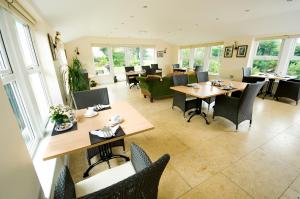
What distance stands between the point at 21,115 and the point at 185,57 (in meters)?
8.74

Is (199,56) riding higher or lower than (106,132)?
higher

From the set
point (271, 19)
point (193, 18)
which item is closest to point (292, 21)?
point (271, 19)

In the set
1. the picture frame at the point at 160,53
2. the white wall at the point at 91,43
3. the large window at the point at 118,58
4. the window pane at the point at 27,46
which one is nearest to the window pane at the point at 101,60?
the large window at the point at 118,58

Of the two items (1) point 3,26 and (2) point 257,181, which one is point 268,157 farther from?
(1) point 3,26

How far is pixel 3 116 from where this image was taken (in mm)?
751

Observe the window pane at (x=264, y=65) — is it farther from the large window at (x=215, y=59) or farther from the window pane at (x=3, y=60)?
the window pane at (x=3, y=60)

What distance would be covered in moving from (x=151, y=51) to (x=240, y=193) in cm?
857

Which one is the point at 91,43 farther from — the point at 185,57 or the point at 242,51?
the point at 242,51

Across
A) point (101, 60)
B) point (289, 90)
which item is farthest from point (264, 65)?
point (101, 60)

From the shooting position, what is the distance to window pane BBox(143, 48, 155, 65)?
28.6 ft

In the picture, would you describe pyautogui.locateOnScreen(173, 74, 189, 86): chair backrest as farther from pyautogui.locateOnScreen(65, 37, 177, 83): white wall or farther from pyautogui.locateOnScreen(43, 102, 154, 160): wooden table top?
pyautogui.locateOnScreen(65, 37, 177, 83): white wall

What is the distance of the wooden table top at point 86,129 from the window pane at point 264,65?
5.99m

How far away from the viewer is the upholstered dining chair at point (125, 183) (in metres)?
0.57

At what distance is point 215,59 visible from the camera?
7234 mm
